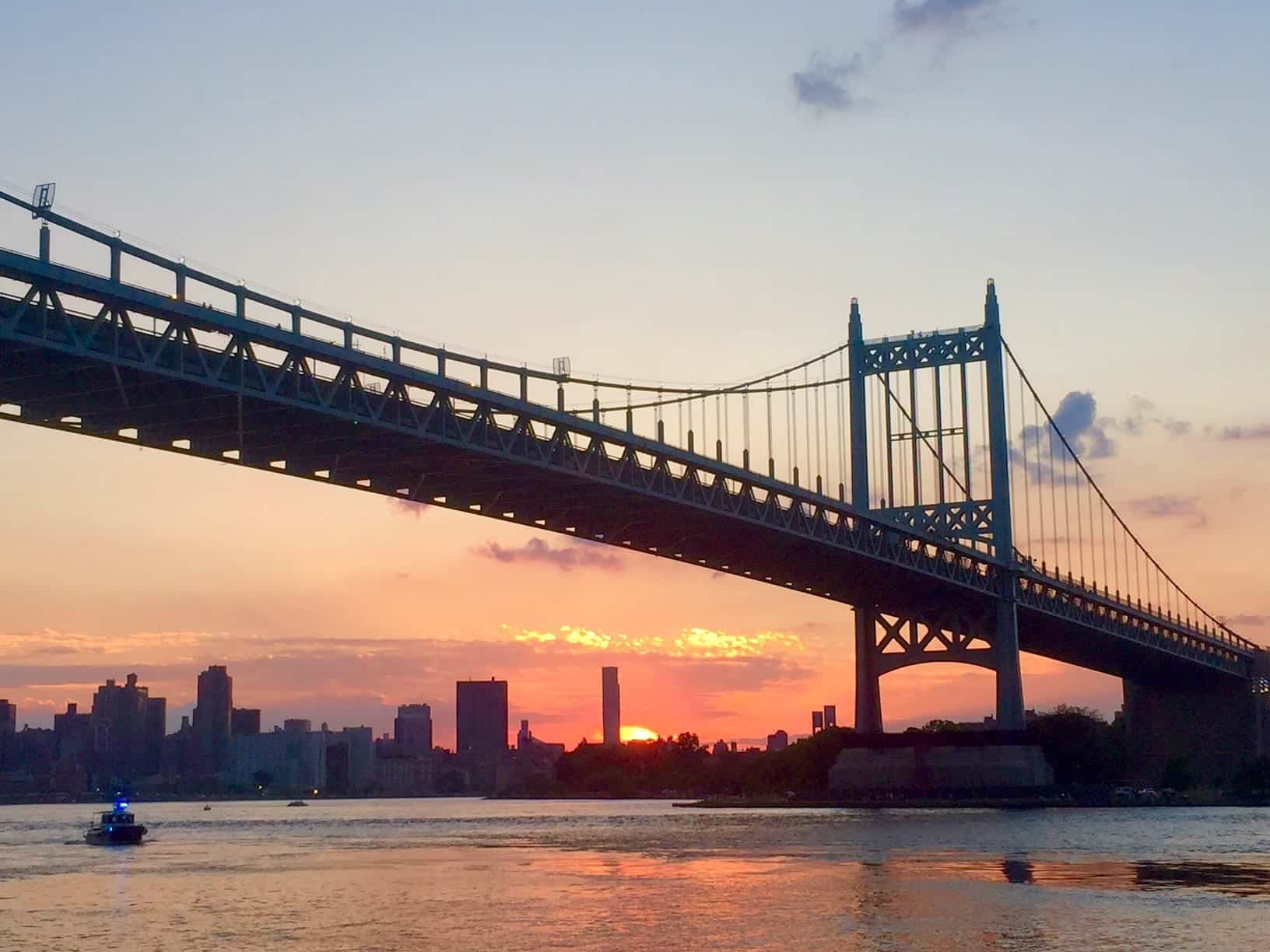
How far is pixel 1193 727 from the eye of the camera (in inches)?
5226

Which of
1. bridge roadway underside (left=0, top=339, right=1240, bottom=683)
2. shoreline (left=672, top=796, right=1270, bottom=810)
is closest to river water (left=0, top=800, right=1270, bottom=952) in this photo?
shoreline (left=672, top=796, right=1270, bottom=810)

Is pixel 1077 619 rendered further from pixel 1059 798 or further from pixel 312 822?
pixel 312 822

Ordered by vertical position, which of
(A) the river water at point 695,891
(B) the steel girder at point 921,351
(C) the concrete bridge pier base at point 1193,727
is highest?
(B) the steel girder at point 921,351

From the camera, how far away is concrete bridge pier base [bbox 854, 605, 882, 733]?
90.2m

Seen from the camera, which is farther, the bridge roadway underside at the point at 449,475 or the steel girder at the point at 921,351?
the steel girder at the point at 921,351

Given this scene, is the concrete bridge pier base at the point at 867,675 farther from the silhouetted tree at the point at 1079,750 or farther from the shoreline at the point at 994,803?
the silhouetted tree at the point at 1079,750

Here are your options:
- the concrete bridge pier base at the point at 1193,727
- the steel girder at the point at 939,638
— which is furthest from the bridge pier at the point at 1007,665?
the concrete bridge pier base at the point at 1193,727

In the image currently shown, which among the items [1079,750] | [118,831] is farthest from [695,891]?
[1079,750]

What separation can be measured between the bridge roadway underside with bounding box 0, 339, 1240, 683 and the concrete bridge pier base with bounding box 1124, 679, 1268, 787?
113 feet

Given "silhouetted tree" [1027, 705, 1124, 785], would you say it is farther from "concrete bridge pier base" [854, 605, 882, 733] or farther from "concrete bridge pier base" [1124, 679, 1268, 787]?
"concrete bridge pier base" [854, 605, 882, 733]

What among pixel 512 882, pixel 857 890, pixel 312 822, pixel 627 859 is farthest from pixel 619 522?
pixel 312 822

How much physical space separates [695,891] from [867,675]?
44.2m

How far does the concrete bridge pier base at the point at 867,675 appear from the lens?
9019 centimetres

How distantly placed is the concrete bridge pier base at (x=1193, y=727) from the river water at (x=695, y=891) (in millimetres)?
48932
